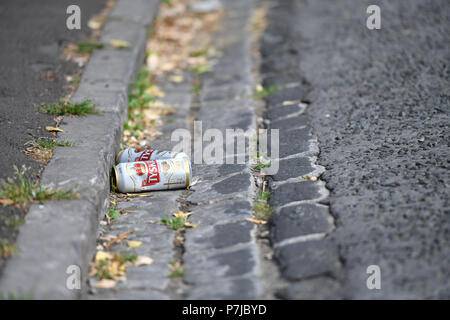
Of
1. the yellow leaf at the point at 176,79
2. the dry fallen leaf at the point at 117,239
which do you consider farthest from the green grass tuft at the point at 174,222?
the yellow leaf at the point at 176,79

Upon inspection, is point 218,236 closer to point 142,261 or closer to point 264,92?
point 142,261

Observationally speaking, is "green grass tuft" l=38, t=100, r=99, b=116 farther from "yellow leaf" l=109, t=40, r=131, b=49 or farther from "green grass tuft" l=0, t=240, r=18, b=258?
"green grass tuft" l=0, t=240, r=18, b=258

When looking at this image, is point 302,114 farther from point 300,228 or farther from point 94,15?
point 94,15

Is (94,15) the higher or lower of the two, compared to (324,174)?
higher

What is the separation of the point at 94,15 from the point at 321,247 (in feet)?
12.5

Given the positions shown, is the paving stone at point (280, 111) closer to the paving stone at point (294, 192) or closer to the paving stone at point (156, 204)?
the paving stone at point (294, 192)

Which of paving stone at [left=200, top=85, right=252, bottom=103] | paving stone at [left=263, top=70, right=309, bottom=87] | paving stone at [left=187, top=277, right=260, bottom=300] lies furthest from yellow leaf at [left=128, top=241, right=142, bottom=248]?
paving stone at [left=263, top=70, right=309, bottom=87]

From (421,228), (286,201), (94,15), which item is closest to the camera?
(421,228)

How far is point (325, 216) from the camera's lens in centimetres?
246

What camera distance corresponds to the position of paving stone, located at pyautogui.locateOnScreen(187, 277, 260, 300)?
6.92ft

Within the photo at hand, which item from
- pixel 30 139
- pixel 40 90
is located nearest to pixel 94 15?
pixel 40 90

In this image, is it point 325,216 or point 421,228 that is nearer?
point 421,228

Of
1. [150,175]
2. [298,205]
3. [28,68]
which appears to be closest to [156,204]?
[150,175]

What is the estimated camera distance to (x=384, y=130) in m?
3.21
